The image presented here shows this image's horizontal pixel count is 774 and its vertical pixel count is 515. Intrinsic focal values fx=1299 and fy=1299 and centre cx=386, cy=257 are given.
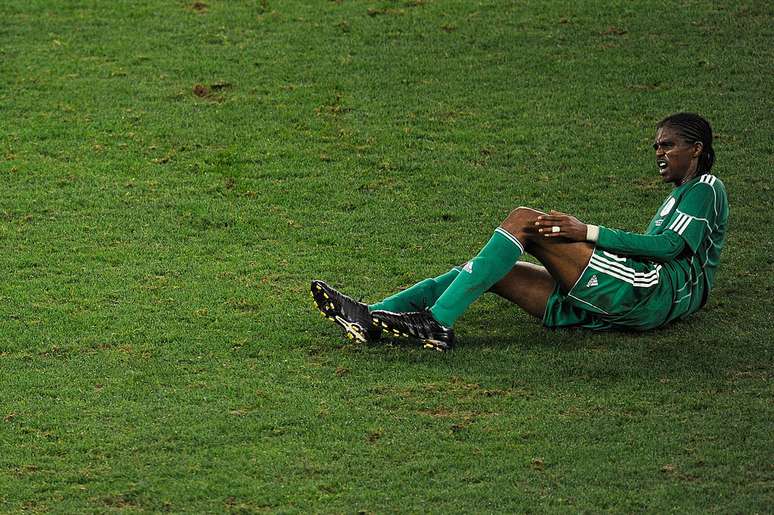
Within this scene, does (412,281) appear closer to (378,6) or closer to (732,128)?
(732,128)

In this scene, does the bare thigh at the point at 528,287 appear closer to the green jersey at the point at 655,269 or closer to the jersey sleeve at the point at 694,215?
the green jersey at the point at 655,269

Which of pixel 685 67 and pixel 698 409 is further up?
pixel 685 67

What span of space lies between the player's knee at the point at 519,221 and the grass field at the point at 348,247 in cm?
71

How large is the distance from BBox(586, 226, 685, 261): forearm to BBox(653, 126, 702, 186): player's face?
1.38 ft

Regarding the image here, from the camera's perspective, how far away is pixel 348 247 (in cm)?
905

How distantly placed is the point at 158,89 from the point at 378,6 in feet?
9.40

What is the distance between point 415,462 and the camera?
6.00 m

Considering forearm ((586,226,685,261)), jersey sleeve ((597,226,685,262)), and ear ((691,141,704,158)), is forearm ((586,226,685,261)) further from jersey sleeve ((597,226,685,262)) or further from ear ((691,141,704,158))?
ear ((691,141,704,158))

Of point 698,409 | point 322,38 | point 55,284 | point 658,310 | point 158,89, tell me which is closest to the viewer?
point 698,409

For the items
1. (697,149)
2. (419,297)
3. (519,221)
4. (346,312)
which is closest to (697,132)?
(697,149)

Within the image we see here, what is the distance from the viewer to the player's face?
7473mm

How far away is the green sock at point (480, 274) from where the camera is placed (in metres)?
7.17

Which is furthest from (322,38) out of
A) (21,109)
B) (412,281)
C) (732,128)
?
(412,281)

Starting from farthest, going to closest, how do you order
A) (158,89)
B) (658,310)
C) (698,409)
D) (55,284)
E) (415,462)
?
(158,89)
(55,284)
(658,310)
(698,409)
(415,462)
